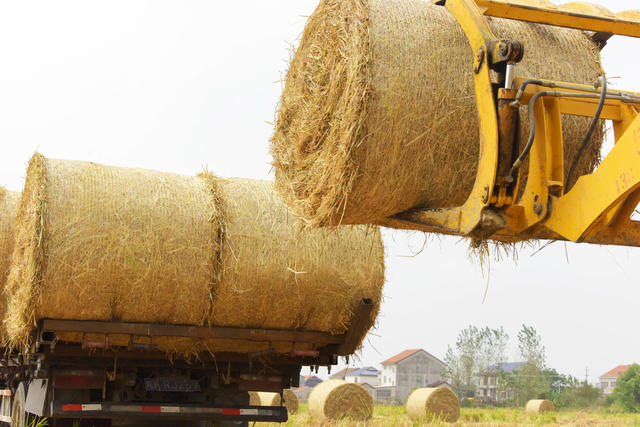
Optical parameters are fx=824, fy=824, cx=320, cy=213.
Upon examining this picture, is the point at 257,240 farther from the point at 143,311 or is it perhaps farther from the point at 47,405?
the point at 47,405

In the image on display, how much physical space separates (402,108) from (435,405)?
12.5 m

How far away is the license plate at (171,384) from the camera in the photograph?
24.8 feet

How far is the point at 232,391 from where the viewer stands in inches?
316

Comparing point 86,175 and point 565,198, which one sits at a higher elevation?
point 86,175

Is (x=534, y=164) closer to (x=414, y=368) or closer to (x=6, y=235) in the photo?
(x=6, y=235)

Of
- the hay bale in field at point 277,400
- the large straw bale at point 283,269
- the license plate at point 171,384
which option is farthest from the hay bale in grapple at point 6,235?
the hay bale in field at point 277,400

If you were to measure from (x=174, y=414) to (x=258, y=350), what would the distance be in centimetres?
96

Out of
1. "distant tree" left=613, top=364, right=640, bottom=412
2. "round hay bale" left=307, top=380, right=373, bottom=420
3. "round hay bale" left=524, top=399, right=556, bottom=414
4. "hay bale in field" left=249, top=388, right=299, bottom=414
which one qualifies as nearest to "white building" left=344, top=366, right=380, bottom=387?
"distant tree" left=613, top=364, right=640, bottom=412

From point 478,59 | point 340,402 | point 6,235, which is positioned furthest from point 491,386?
point 478,59

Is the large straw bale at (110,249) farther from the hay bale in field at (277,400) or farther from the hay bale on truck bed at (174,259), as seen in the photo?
the hay bale in field at (277,400)

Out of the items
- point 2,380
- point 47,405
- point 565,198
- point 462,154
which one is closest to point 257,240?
point 47,405

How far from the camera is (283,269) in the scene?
7195 mm

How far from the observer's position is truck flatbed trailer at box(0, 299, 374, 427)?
7055 mm

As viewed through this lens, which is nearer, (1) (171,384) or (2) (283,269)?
(2) (283,269)
